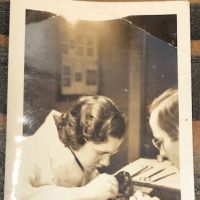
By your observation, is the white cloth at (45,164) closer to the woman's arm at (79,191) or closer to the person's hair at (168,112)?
the woman's arm at (79,191)

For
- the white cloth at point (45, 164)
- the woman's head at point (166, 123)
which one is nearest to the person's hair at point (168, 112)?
the woman's head at point (166, 123)

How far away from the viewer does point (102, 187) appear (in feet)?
1.36

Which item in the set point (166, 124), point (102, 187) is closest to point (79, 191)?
point (102, 187)

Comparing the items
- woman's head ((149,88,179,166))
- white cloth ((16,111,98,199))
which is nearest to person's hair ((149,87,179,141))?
woman's head ((149,88,179,166))

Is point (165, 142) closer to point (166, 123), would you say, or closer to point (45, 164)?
point (166, 123)

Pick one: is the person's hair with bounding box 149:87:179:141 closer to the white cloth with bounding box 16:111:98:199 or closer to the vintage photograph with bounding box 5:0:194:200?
the vintage photograph with bounding box 5:0:194:200

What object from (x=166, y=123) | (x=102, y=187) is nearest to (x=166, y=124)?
(x=166, y=123)

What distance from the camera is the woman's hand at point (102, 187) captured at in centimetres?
41

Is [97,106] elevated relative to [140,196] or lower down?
elevated

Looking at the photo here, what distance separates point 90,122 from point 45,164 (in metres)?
0.07

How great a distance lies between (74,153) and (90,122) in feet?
0.13

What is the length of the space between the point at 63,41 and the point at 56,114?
0.09 metres

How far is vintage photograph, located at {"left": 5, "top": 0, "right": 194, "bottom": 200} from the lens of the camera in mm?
412

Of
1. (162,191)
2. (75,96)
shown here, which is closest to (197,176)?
(162,191)
